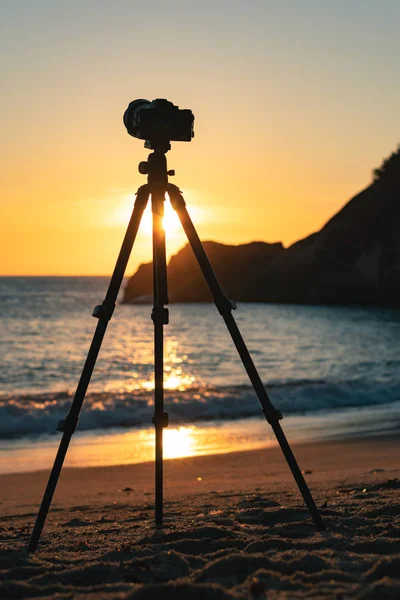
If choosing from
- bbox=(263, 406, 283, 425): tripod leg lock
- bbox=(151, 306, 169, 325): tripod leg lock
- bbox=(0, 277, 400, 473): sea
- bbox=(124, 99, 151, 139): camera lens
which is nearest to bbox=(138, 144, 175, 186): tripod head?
bbox=(124, 99, 151, 139): camera lens

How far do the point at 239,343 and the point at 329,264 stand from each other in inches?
2472

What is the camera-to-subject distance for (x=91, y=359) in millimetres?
4023

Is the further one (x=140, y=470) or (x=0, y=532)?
(x=140, y=470)

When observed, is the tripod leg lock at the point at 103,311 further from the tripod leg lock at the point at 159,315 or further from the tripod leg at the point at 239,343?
the tripod leg at the point at 239,343

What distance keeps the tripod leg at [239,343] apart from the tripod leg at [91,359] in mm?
227

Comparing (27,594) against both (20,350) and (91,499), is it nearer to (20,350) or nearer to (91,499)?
(91,499)

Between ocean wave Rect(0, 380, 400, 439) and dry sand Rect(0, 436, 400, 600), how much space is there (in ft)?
16.3

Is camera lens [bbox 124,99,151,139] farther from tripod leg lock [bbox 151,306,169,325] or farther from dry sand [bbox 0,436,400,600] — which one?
dry sand [bbox 0,436,400,600]

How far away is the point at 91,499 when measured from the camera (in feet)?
22.9

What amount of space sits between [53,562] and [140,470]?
4985 millimetres

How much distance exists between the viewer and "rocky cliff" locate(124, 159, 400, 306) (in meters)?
62.7

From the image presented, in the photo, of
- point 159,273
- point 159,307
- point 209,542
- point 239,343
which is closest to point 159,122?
point 159,273

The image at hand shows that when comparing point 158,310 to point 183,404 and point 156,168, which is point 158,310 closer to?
point 156,168

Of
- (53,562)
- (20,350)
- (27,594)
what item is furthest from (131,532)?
(20,350)
